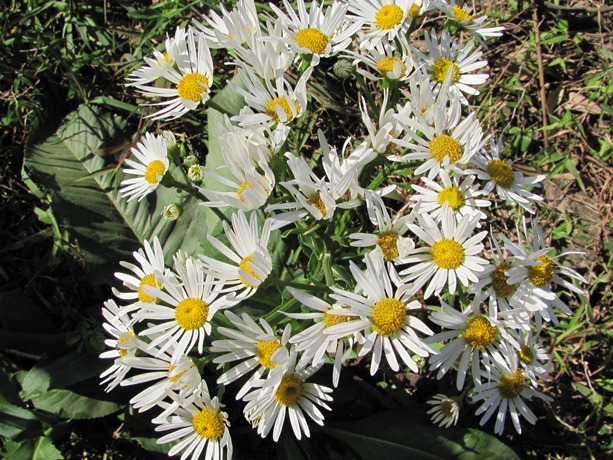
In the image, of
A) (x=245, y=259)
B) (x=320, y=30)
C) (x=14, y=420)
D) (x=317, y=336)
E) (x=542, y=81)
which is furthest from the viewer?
(x=542, y=81)

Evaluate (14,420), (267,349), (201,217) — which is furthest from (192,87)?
(14,420)

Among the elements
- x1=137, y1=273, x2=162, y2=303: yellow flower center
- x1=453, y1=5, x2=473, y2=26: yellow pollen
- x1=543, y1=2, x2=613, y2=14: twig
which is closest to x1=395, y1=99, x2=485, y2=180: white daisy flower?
x1=453, y1=5, x2=473, y2=26: yellow pollen

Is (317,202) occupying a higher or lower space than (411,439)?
higher

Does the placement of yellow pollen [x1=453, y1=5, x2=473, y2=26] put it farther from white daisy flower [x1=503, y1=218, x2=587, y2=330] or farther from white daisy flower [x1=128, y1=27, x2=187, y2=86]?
white daisy flower [x1=128, y1=27, x2=187, y2=86]

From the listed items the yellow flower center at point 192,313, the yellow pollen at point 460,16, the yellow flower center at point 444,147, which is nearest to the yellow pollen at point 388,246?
the yellow flower center at point 444,147

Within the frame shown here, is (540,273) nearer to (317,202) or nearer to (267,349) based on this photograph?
(317,202)

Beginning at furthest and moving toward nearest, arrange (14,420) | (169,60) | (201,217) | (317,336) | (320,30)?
(201,217) → (14,420) → (169,60) → (320,30) → (317,336)

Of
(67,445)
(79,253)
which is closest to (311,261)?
(79,253)

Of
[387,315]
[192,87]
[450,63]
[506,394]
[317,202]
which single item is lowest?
[506,394]

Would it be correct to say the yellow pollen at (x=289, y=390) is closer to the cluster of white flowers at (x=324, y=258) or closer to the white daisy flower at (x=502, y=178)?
the cluster of white flowers at (x=324, y=258)
